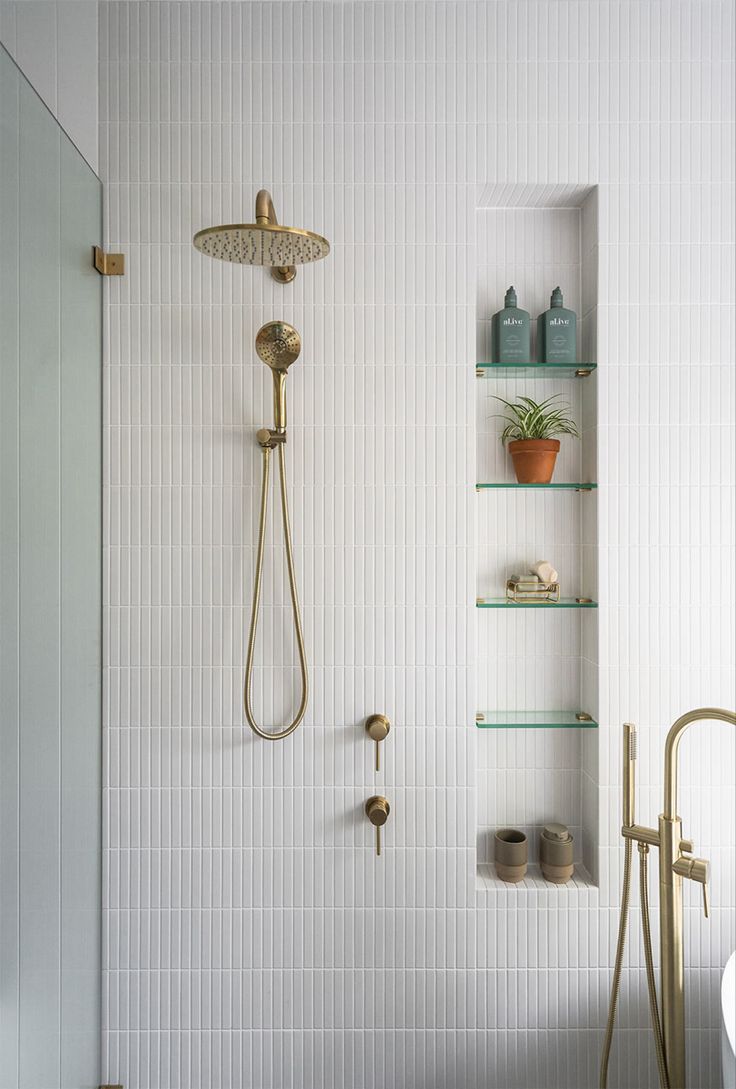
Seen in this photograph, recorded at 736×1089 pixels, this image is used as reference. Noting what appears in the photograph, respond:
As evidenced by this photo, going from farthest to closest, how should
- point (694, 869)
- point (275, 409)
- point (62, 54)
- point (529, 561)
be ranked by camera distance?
point (529, 561) < point (275, 409) < point (62, 54) < point (694, 869)

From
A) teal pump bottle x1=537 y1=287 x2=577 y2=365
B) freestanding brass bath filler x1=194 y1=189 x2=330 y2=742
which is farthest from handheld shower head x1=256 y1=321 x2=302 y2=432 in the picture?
teal pump bottle x1=537 y1=287 x2=577 y2=365

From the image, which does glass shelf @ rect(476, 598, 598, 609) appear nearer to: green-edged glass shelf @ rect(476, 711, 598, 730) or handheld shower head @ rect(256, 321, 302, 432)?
green-edged glass shelf @ rect(476, 711, 598, 730)

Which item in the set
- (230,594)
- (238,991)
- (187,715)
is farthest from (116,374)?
(238,991)

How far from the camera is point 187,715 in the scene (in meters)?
1.65

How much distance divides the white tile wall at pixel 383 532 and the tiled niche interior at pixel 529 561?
4.9 inches

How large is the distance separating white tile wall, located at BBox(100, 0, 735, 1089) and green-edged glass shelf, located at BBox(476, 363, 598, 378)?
0.07 m

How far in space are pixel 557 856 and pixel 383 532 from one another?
89 centimetres

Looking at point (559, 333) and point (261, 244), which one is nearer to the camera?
point (261, 244)

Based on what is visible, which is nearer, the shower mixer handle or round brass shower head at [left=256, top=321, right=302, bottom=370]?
the shower mixer handle

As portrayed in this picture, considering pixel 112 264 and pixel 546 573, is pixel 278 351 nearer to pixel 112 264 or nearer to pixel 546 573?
pixel 112 264

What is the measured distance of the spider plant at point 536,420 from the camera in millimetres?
1724

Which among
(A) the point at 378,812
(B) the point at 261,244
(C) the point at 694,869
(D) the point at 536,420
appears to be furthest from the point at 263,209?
(C) the point at 694,869

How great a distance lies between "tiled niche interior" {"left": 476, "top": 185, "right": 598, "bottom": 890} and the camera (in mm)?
1773

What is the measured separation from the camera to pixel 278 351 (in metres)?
1.56
